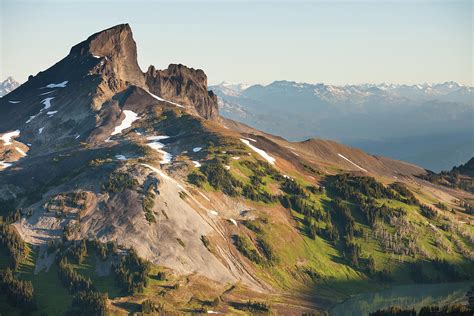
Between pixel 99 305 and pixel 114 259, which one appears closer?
pixel 99 305

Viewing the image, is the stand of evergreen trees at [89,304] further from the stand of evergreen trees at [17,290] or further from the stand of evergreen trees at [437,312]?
the stand of evergreen trees at [437,312]

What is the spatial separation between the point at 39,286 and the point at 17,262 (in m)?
13.2

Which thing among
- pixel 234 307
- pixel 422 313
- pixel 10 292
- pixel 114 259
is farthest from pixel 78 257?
pixel 422 313

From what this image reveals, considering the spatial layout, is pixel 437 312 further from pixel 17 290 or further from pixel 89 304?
pixel 17 290

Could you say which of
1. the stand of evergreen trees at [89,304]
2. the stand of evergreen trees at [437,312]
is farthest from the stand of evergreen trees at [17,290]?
the stand of evergreen trees at [437,312]

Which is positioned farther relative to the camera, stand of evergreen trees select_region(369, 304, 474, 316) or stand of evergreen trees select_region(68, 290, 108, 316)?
stand of evergreen trees select_region(68, 290, 108, 316)

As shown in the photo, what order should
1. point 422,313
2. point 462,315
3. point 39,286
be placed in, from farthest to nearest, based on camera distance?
point 39,286
point 422,313
point 462,315

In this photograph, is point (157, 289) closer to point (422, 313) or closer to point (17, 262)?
point (17, 262)

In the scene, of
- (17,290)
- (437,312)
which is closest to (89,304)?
(17,290)

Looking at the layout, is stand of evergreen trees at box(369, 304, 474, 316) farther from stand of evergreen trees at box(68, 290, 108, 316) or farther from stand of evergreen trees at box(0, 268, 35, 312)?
stand of evergreen trees at box(0, 268, 35, 312)

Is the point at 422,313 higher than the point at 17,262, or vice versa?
the point at 17,262

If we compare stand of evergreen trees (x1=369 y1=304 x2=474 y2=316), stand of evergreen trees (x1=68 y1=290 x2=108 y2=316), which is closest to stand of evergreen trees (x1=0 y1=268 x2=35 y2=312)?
stand of evergreen trees (x1=68 y1=290 x2=108 y2=316)

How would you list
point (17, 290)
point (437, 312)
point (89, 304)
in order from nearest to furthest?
point (437, 312) < point (89, 304) < point (17, 290)

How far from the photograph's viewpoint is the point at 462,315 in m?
155
